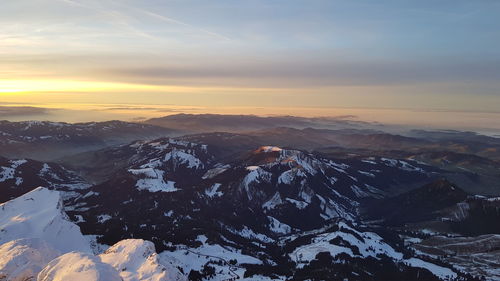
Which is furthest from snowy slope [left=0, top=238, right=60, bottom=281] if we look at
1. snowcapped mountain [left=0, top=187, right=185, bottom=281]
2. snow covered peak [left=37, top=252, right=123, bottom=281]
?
snow covered peak [left=37, top=252, right=123, bottom=281]

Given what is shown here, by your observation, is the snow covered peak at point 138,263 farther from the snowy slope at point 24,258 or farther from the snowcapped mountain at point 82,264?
the snowy slope at point 24,258

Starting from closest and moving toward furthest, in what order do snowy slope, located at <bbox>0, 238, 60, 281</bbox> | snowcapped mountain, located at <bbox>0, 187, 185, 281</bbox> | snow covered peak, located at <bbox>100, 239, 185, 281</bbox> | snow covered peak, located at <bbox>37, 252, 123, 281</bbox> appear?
snow covered peak, located at <bbox>37, 252, 123, 281</bbox> < snowcapped mountain, located at <bbox>0, 187, 185, 281</bbox> < snowy slope, located at <bbox>0, 238, 60, 281</bbox> < snow covered peak, located at <bbox>100, 239, 185, 281</bbox>

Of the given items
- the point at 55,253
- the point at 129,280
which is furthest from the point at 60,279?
the point at 55,253

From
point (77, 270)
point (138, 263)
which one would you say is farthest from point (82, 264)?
point (138, 263)

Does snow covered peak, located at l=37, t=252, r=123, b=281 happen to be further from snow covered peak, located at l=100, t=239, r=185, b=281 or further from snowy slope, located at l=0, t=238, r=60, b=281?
snow covered peak, located at l=100, t=239, r=185, b=281

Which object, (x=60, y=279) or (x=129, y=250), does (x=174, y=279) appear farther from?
(x=60, y=279)

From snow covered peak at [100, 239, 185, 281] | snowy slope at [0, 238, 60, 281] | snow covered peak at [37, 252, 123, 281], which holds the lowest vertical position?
snow covered peak at [100, 239, 185, 281]

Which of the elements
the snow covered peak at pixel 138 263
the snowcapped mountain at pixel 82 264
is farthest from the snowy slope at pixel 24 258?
the snow covered peak at pixel 138 263
